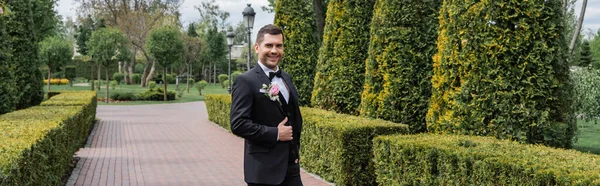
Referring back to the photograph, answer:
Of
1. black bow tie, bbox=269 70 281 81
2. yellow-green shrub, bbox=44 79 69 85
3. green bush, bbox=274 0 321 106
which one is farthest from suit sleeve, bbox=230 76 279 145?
yellow-green shrub, bbox=44 79 69 85

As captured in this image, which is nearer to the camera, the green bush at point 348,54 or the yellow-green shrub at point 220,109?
the green bush at point 348,54

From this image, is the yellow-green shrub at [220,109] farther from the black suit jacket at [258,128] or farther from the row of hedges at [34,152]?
the black suit jacket at [258,128]

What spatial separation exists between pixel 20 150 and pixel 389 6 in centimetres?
646

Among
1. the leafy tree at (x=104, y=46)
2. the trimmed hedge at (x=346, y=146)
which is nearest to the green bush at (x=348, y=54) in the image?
the trimmed hedge at (x=346, y=146)

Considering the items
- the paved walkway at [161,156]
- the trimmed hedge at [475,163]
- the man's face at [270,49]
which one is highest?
the man's face at [270,49]

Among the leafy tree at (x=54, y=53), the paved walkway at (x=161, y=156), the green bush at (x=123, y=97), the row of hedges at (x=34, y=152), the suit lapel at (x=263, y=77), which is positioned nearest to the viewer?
the suit lapel at (x=263, y=77)

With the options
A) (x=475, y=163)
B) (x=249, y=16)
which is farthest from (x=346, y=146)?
(x=249, y=16)

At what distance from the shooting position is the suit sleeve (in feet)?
11.5

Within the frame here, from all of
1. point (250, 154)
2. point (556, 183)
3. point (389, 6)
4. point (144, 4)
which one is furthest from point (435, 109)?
point (144, 4)

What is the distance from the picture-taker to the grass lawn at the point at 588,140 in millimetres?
13911

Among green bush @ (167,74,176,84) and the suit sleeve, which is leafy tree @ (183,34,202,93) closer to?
green bush @ (167,74,176,84)

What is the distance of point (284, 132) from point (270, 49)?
1.65 feet

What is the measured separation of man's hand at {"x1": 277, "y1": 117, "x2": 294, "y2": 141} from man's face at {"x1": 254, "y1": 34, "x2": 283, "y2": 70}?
38cm

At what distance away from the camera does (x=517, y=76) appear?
692 centimetres
